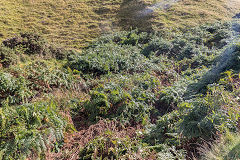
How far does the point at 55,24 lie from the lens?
12.4 m

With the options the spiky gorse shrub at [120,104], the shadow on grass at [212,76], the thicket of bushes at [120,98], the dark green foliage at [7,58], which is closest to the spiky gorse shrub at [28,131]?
the thicket of bushes at [120,98]

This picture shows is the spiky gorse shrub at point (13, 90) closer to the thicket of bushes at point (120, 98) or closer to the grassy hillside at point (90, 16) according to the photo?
the thicket of bushes at point (120, 98)

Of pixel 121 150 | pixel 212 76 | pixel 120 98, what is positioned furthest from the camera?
pixel 212 76

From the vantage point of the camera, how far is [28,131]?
3818 mm

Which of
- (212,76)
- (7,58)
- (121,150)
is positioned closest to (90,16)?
(7,58)

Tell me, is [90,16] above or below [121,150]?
above

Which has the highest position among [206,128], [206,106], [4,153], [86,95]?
[206,106]

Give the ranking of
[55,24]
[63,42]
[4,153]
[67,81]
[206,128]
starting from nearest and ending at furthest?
[4,153], [206,128], [67,81], [63,42], [55,24]

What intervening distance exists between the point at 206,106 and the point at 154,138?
4.87 ft

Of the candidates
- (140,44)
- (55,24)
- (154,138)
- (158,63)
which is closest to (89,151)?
(154,138)

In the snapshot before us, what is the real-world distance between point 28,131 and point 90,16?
11.6m

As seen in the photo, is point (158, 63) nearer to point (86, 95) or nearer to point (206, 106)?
point (86, 95)

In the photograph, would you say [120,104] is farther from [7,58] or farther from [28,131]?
[7,58]

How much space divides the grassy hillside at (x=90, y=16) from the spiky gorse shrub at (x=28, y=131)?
705 cm
